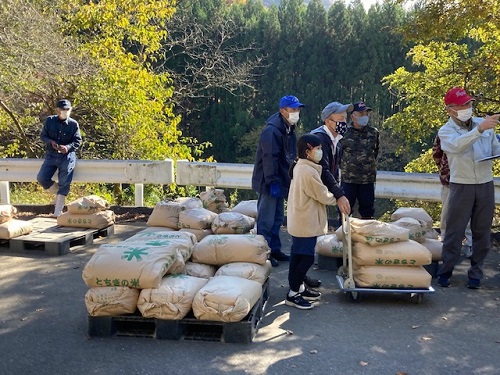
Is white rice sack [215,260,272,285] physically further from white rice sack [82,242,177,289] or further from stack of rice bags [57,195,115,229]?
stack of rice bags [57,195,115,229]

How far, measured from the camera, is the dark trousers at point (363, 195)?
7.60 meters

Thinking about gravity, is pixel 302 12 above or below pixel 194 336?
above

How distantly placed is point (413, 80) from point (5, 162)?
8054 millimetres

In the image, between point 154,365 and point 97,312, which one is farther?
point 97,312

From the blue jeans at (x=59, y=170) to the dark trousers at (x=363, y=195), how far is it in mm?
4670

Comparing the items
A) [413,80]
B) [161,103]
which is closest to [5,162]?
[161,103]

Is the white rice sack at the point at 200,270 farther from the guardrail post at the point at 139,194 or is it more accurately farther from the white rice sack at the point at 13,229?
the guardrail post at the point at 139,194

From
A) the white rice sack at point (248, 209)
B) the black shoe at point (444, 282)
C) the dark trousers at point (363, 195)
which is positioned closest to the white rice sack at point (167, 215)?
the white rice sack at point (248, 209)

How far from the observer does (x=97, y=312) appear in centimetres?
498

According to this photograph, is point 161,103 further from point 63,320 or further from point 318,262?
point 63,320

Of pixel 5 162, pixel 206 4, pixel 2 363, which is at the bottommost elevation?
pixel 2 363

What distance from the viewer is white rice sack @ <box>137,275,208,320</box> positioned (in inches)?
191

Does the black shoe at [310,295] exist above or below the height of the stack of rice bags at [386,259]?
below

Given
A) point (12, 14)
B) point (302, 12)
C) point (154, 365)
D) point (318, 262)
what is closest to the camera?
point (154, 365)
